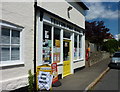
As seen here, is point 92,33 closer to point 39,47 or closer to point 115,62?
point 115,62

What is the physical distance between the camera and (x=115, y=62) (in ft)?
51.4

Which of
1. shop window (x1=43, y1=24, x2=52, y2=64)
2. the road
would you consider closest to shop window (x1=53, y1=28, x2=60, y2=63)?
shop window (x1=43, y1=24, x2=52, y2=64)

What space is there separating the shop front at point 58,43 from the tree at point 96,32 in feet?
56.0

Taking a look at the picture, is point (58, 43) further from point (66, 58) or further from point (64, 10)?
point (64, 10)

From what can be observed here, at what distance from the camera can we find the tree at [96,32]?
1200 inches

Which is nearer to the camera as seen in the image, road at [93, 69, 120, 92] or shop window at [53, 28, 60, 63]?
road at [93, 69, 120, 92]

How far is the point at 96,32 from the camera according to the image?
102ft

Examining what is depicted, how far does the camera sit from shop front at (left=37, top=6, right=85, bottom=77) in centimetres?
770

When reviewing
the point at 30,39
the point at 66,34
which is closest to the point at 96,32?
the point at 66,34

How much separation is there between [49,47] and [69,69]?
3.58 meters

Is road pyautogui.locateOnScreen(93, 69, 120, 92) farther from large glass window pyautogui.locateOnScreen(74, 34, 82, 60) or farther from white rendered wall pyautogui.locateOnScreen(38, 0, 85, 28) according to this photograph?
white rendered wall pyautogui.locateOnScreen(38, 0, 85, 28)

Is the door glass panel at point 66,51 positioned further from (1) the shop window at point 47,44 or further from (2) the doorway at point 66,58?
(1) the shop window at point 47,44

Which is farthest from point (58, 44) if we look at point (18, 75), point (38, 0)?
point (18, 75)

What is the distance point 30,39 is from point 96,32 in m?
25.7
